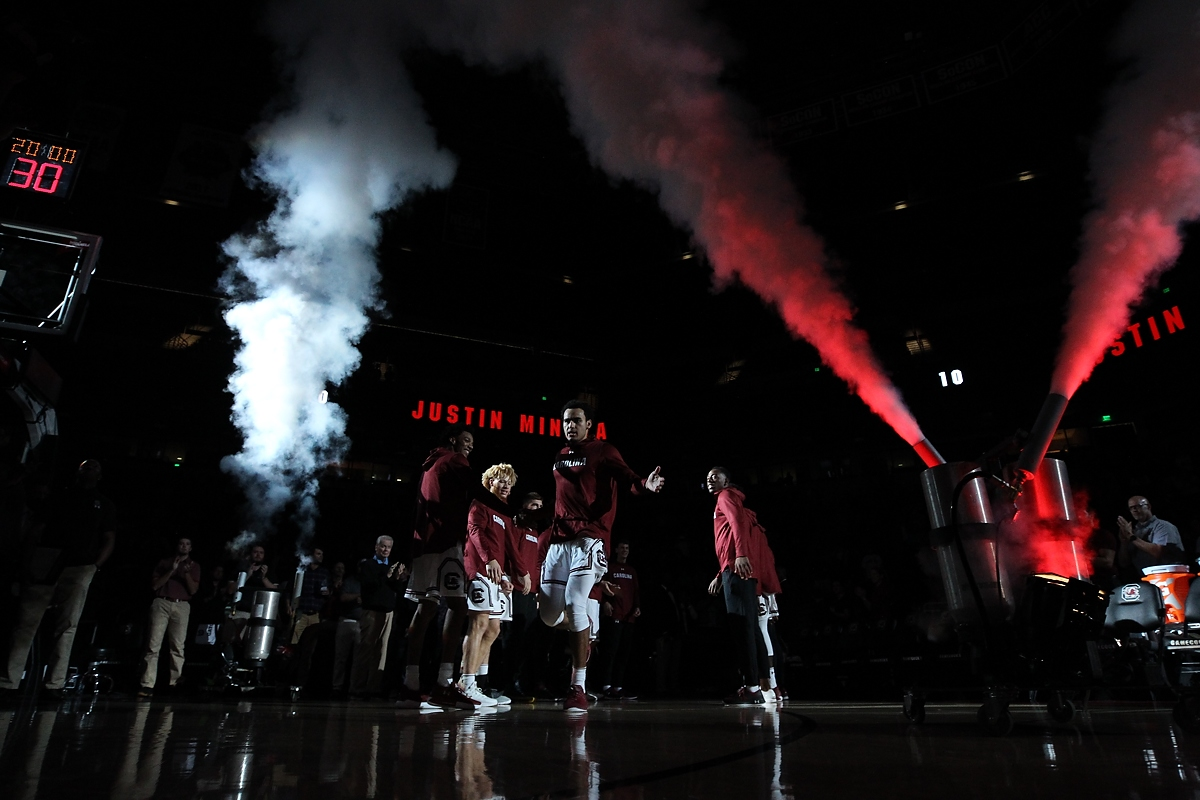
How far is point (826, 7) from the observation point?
45.4 feet

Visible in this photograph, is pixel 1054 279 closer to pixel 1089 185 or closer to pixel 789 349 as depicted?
pixel 1089 185

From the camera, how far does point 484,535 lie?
488 cm

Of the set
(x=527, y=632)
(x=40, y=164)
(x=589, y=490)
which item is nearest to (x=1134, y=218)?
(x=589, y=490)

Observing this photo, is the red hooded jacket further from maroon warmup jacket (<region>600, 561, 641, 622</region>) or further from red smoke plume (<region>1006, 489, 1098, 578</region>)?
red smoke plume (<region>1006, 489, 1098, 578</region>)

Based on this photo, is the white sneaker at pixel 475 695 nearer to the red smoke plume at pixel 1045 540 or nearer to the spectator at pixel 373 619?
the spectator at pixel 373 619

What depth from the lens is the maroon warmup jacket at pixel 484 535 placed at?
4.82m

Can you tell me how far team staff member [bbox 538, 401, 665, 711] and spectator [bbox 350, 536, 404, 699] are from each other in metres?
3.34

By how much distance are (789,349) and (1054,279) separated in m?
6.63

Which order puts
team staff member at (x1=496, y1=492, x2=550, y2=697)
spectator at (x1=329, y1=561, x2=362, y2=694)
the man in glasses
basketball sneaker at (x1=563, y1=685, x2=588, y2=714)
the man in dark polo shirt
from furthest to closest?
1. spectator at (x1=329, y1=561, x2=362, y2=694)
2. team staff member at (x1=496, y1=492, x2=550, y2=697)
3. the man in glasses
4. the man in dark polo shirt
5. basketball sneaker at (x1=563, y1=685, x2=588, y2=714)

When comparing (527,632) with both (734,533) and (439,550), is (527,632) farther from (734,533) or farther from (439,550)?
(439,550)

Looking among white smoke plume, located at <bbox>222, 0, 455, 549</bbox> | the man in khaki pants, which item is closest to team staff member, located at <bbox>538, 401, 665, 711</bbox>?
the man in khaki pants

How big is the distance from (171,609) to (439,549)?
14.4 feet

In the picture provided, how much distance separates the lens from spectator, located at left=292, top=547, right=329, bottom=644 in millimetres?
8984

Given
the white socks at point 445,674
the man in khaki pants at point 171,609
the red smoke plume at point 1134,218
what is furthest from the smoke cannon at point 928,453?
the man in khaki pants at point 171,609
